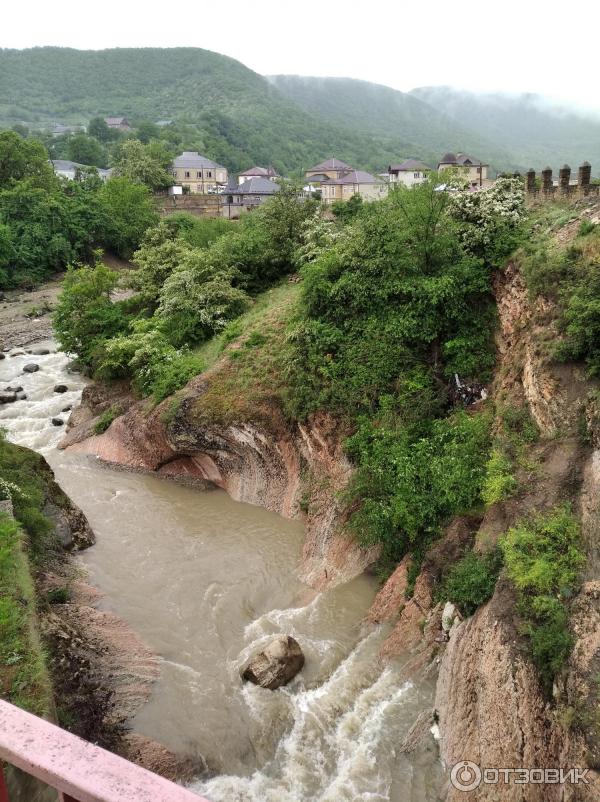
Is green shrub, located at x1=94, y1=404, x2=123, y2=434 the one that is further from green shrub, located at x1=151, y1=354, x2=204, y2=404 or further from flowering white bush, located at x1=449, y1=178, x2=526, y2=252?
flowering white bush, located at x1=449, y1=178, x2=526, y2=252

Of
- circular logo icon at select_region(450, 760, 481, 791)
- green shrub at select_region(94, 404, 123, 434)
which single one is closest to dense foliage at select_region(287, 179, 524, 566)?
circular logo icon at select_region(450, 760, 481, 791)

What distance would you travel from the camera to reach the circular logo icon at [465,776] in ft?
24.6

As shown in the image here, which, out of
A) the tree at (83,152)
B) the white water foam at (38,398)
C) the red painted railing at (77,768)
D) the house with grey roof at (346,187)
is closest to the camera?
the red painted railing at (77,768)

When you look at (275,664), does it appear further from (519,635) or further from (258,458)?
(258,458)

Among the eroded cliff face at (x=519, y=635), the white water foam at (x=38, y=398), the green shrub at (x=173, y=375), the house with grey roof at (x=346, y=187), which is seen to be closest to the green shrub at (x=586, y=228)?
the eroded cliff face at (x=519, y=635)

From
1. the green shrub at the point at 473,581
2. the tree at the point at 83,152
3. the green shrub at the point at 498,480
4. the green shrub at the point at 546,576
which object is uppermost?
the tree at the point at 83,152

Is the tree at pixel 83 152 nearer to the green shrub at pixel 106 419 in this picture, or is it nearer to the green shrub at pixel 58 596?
the green shrub at pixel 106 419

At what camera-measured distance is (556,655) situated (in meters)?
7.10

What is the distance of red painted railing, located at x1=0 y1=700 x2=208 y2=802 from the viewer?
1858 mm

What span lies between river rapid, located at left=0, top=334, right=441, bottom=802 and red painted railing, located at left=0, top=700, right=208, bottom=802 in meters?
7.75

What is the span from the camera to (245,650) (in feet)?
36.9

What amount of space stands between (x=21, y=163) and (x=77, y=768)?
6626cm

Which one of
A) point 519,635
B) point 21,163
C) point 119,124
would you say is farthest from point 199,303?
point 119,124

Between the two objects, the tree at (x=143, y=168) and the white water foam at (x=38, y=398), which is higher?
the tree at (x=143, y=168)
